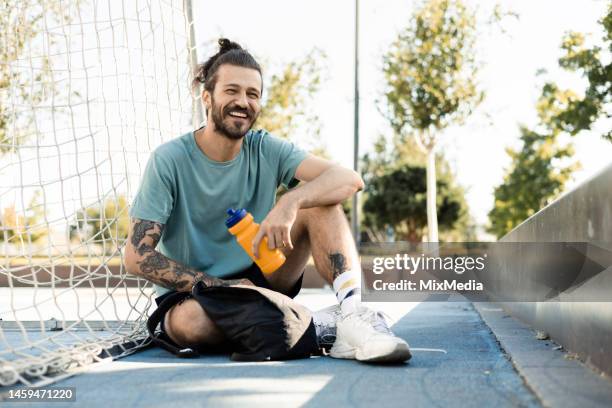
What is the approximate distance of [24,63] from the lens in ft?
14.3

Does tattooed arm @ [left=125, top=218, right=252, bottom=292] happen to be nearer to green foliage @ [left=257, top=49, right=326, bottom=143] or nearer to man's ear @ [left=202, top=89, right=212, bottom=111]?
man's ear @ [left=202, top=89, right=212, bottom=111]

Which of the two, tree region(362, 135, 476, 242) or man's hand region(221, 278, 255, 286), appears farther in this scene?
tree region(362, 135, 476, 242)

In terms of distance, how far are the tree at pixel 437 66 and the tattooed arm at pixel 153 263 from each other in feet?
48.5

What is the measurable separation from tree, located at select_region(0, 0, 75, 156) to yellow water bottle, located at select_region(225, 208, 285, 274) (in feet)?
4.63

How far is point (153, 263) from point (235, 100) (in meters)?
0.87

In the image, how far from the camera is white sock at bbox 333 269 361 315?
3.61 meters

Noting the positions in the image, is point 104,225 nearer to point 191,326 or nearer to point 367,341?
point 191,326

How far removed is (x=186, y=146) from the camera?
151 inches

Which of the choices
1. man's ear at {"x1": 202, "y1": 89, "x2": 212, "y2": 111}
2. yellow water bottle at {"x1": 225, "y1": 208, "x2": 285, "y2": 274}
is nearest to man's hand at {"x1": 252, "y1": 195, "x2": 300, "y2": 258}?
yellow water bottle at {"x1": 225, "y1": 208, "x2": 285, "y2": 274}

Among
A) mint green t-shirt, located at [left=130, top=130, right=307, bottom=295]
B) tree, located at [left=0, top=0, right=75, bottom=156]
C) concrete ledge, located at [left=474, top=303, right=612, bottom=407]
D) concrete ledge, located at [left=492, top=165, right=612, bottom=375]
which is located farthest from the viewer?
tree, located at [left=0, top=0, right=75, bottom=156]

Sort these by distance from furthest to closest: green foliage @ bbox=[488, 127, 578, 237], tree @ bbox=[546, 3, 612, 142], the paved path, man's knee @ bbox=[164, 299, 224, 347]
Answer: green foliage @ bbox=[488, 127, 578, 237] < tree @ bbox=[546, 3, 612, 142] < man's knee @ bbox=[164, 299, 224, 347] < the paved path

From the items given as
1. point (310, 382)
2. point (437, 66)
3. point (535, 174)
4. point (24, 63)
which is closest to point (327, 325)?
point (310, 382)

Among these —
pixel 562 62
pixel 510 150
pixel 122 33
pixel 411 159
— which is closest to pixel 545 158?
pixel 510 150

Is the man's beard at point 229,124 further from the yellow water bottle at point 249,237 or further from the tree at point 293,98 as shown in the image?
the tree at point 293,98
